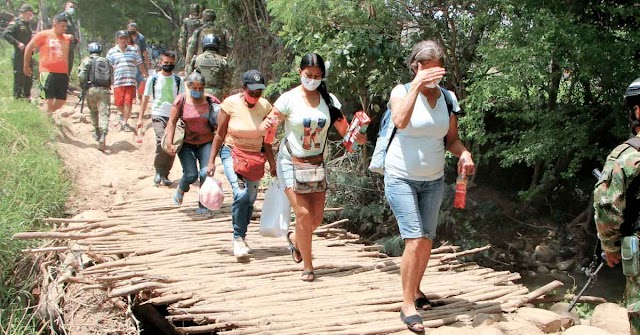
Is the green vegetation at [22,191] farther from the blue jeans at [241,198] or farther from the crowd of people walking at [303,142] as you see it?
the blue jeans at [241,198]

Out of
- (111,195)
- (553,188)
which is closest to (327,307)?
(111,195)

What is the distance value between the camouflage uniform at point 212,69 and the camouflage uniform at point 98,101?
185 centimetres

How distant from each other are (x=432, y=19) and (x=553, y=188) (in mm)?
3499

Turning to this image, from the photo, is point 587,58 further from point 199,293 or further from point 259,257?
point 199,293

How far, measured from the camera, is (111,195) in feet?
29.8

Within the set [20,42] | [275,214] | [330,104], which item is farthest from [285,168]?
[20,42]

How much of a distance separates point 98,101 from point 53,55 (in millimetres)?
895

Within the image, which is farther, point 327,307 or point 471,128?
point 471,128

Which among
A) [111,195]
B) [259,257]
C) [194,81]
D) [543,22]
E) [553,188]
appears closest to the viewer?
[259,257]

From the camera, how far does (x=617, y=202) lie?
10.5 ft

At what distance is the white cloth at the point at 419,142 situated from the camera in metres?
4.28

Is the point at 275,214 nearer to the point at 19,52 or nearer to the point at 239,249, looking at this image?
the point at 239,249

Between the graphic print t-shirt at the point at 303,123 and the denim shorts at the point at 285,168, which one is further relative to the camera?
the denim shorts at the point at 285,168

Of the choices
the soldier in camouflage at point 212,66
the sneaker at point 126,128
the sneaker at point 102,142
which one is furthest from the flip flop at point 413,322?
the sneaker at point 126,128
